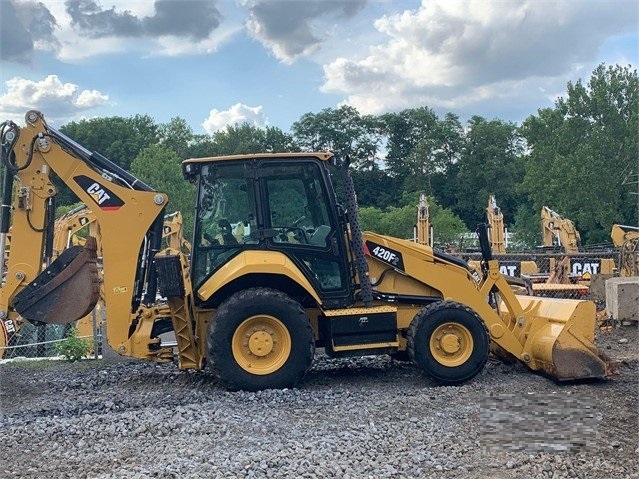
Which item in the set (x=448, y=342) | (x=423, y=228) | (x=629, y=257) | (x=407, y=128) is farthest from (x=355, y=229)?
(x=407, y=128)

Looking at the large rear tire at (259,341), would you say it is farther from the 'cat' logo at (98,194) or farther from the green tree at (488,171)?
the green tree at (488,171)

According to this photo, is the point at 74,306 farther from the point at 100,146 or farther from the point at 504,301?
the point at 100,146

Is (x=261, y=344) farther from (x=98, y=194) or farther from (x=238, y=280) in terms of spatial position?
(x=98, y=194)

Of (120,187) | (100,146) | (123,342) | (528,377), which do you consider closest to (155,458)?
(123,342)

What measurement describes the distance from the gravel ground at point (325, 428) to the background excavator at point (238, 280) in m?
0.42

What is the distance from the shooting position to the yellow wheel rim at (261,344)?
768 centimetres

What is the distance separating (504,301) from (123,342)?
15.0 ft

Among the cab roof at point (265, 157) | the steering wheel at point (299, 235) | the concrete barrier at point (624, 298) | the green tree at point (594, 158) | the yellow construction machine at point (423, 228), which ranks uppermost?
the green tree at point (594, 158)

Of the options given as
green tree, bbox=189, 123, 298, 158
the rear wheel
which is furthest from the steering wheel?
green tree, bbox=189, 123, 298, 158

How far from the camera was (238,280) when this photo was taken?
7.89 m

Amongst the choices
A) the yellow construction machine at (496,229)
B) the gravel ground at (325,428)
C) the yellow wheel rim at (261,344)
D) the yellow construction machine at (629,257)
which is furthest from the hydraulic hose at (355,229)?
the yellow construction machine at (496,229)

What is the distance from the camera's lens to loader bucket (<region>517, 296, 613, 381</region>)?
7.84 meters

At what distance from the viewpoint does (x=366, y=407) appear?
6.73 m

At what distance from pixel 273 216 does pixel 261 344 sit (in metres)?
1.45
